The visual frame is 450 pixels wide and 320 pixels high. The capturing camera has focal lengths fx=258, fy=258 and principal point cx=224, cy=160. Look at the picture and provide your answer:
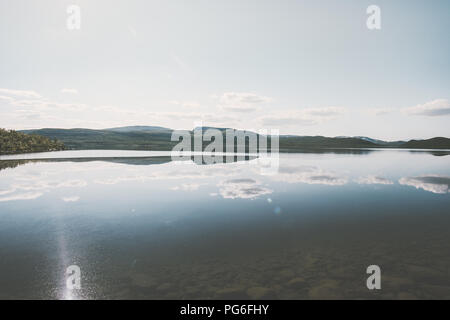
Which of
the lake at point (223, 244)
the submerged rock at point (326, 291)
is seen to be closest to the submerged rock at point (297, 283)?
the lake at point (223, 244)

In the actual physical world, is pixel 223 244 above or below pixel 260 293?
above

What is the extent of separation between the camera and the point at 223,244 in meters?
11.6

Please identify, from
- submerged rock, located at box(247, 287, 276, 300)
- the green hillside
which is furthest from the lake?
the green hillside

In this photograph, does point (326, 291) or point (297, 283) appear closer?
point (326, 291)

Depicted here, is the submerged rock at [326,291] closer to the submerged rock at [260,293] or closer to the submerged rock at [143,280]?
the submerged rock at [260,293]

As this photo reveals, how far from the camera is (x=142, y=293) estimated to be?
789 cm

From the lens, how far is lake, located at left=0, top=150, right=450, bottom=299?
823 centimetres

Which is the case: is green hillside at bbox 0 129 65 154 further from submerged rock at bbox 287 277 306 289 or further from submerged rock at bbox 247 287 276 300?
submerged rock at bbox 287 277 306 289

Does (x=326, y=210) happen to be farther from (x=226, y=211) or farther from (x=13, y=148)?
(x=13, y=148)

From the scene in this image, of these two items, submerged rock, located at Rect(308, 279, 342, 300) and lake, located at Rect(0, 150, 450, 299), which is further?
lake, located at Rect(0, 150, 450, 299)

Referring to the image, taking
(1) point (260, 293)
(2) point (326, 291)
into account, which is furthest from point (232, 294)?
(2) point (326, 291)

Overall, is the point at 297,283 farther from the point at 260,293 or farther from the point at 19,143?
the point at 19,143

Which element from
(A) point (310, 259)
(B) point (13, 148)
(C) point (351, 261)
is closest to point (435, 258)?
(C) point (351, 261)

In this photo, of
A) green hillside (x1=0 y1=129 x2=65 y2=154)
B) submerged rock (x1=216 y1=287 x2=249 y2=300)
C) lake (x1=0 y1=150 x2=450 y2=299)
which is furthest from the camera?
green hillside (x1=0 y1=129 x2=65 y2=154)
